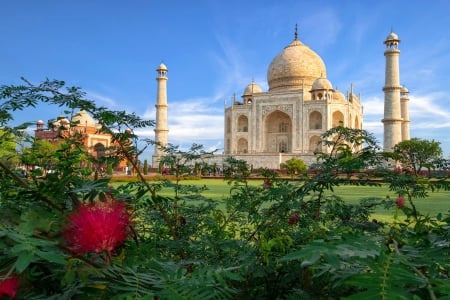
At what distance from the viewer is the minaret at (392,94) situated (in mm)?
18484

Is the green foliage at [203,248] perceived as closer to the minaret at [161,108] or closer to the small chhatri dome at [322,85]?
the small chhatri dome at [322,85]

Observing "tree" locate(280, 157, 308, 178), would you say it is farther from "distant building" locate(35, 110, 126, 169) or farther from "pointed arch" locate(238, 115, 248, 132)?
"pointed arch" locate(238, 115, 248, 132)

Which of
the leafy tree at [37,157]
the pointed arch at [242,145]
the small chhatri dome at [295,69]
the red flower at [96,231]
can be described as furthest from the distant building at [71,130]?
the pointed arch at [242,145]

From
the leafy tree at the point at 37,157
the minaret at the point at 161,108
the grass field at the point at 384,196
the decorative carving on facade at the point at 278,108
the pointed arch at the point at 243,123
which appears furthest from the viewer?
the pointed arch at the point at 243,123

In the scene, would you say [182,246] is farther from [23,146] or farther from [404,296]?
[23,146]

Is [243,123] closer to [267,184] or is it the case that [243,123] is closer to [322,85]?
[322,85]

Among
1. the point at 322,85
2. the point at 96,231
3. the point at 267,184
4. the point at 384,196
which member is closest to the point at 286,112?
the point at 322,85

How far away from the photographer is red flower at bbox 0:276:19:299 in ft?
1.39

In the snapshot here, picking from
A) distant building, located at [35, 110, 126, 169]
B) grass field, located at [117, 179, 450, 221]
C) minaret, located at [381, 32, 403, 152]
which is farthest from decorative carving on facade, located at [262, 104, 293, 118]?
distant building, located at [35, 110, 126, 169]

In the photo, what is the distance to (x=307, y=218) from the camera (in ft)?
4.18

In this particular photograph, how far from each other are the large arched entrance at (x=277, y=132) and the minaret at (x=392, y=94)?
5846 millimetres

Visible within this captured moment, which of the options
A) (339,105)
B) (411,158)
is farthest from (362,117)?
(411,158)

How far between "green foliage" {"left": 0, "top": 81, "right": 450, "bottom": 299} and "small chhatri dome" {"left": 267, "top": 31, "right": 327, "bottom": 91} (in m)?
22.8

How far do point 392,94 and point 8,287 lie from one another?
786 inches
